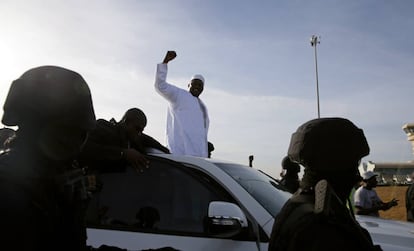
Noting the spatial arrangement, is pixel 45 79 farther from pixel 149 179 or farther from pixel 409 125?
pixel 409 125

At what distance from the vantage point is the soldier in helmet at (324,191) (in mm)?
1372

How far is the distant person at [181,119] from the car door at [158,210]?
211 centimetres

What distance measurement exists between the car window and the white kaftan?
210cm

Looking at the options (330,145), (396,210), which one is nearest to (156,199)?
(330,145)

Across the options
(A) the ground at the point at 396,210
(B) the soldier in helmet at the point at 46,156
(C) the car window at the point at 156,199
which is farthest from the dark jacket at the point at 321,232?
(A) the ground at the point at 396,210

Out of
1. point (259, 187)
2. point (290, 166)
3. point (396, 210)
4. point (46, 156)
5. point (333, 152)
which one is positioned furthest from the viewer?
point (396, 210)

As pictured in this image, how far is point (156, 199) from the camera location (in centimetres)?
312

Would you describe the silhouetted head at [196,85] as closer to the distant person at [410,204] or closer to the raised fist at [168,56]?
the raised fist at [168,56]

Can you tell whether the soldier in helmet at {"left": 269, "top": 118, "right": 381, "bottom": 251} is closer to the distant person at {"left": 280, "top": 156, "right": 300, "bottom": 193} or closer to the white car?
the white car

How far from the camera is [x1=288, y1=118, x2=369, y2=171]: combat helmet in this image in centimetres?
157

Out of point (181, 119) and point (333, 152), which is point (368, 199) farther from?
point (333, 152)

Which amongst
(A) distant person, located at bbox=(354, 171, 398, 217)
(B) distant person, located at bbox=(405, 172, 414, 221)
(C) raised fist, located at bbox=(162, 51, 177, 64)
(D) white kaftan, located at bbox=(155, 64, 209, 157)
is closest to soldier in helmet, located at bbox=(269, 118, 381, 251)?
(D) white kaftan, located at bbox=(155, 64, 209, 157)

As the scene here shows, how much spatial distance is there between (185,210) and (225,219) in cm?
42

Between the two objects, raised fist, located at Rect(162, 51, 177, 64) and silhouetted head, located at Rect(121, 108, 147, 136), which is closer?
silhouetted head, located at Rect(121, 108, 147, 136)
